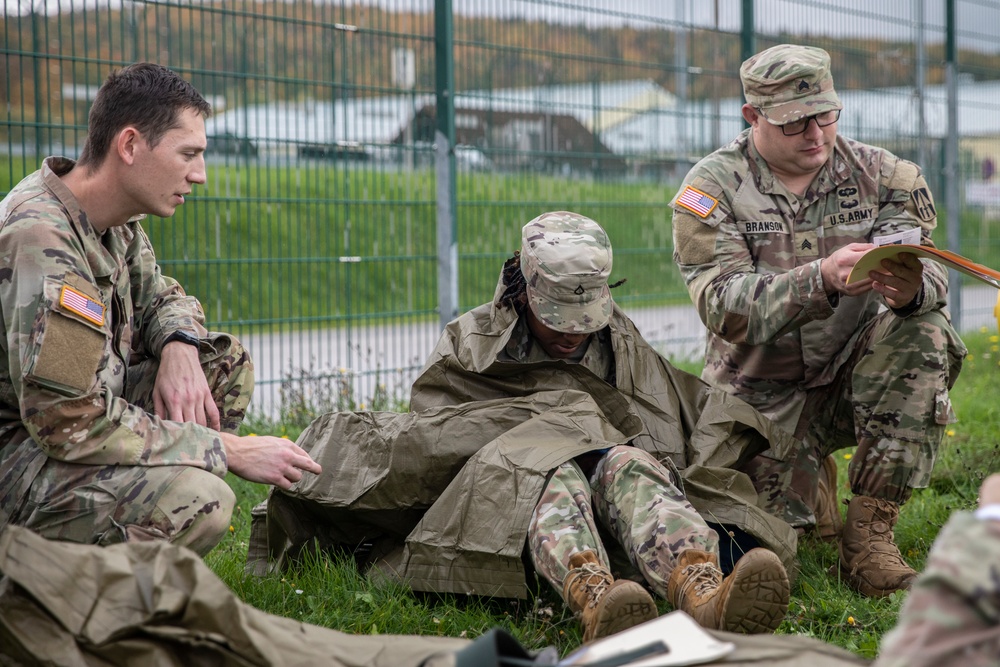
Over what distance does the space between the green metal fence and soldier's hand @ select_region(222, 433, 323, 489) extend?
9.26ft

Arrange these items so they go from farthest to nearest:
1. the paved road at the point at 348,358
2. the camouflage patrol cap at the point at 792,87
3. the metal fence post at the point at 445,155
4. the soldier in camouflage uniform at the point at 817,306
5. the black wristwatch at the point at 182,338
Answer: the metal fence post at the point at 445,155, the paved road at the point at 348,358, the camouflage patrol cap at the point at 792,87, the soldier in camouflage uniform at the point at 817,306, the black wristwatch at the point at 182,338

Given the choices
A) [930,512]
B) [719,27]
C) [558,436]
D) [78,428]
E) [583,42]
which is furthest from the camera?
[719,27]

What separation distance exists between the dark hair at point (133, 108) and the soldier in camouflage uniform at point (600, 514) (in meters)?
1.20

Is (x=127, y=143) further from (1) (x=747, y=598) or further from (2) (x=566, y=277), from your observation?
(1) (x=747, y=598)

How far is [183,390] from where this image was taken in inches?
124

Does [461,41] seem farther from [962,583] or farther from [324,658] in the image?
[962,583]

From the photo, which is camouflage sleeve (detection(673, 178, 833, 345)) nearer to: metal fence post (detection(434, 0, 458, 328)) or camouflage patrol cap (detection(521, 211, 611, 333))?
camouflage patrol cap (detection(521, 211, 611, 333))

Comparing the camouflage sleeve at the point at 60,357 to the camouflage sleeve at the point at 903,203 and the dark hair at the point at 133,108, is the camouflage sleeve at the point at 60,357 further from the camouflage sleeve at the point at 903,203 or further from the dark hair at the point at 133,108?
the camouflage sleeve at the point at 903,203

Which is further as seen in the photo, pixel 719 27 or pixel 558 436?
pixel 719 27

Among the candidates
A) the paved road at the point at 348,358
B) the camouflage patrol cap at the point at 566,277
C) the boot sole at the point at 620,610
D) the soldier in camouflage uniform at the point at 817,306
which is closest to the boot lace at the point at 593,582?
the boot sole at the point at 620,610

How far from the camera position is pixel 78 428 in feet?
8.89

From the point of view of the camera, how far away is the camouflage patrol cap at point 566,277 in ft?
11.4

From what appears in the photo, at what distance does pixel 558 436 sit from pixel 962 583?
1858 millimetres

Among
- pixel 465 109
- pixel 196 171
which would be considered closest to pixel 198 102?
pixel 196 171
